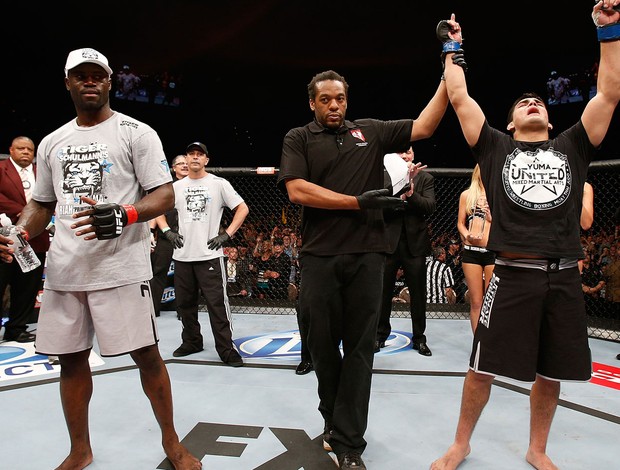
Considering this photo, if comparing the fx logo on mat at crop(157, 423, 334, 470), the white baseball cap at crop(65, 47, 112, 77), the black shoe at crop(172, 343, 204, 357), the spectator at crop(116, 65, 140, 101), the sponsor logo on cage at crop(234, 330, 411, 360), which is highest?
the spectator at crop(116, 65, 140, 101)

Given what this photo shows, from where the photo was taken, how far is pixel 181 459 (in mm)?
1824

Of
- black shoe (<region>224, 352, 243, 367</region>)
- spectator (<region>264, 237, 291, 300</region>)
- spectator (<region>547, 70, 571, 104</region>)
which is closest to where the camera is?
black shoe (<region>224, 352, 243, 367</region>)

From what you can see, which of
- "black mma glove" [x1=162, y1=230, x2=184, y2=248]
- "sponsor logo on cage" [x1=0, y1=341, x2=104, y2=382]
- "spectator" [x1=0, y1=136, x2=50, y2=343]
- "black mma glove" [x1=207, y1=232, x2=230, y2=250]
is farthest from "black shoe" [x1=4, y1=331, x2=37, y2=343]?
"black mma glove" [x1=207, y1=232, x2=230, y2=250]

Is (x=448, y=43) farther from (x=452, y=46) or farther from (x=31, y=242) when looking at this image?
(x=31, y=242)

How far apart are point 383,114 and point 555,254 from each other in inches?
480

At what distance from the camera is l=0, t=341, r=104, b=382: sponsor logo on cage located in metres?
3.01

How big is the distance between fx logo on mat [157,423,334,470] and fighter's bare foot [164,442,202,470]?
0.18 feet

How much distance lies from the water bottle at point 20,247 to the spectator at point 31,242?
6.43 feet

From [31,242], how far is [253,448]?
2924 millimetres

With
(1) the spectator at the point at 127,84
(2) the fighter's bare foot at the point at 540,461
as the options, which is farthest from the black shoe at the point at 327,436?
(1) the spectator at the point at 127,84

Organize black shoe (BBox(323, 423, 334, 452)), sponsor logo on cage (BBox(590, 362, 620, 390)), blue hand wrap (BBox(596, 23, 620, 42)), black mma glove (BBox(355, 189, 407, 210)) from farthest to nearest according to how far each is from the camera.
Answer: sponsor logo on cage (BBox(590, 362, 620, 390)) < black shoe (BBox(323, 423, 334, 452)) < black mma glove (BBox(355, 189, 407, 210)) < blue hand wrap (BBox(596, 23, 620, 42))

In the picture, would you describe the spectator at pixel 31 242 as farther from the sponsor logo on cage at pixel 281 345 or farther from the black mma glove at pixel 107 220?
the black mma glove at pixel 107 220

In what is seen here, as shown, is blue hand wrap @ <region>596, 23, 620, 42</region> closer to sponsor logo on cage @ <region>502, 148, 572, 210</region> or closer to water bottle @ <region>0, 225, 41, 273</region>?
sponsor logo on cage @ <region>502, 148, 572, 210</region>

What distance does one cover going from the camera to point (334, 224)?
1922 mm
